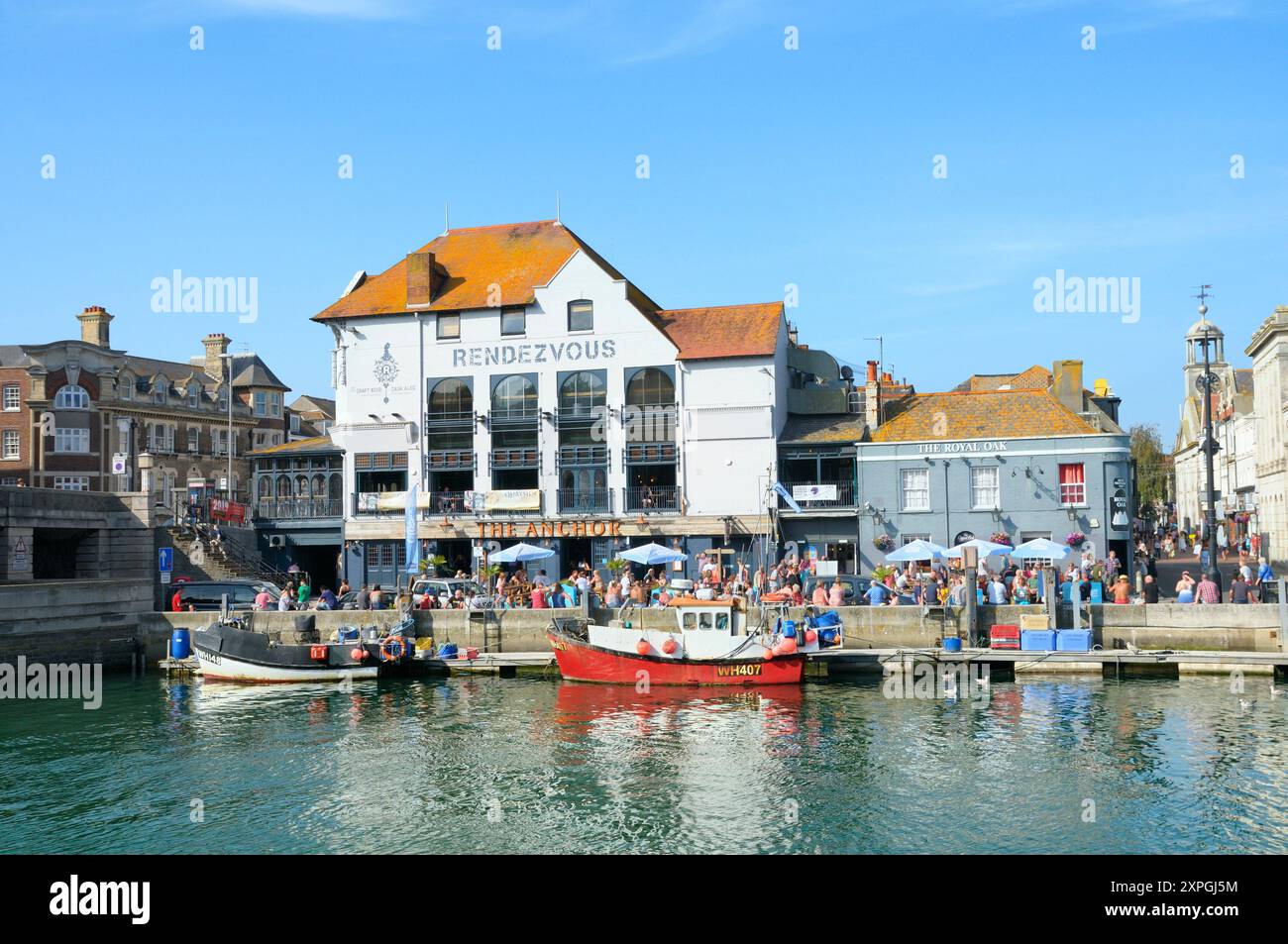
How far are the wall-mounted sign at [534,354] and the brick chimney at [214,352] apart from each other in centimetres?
3599

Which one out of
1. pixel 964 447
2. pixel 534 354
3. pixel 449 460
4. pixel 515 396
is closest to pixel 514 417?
pixel 515 396

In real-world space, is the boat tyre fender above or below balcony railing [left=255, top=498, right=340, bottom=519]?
below

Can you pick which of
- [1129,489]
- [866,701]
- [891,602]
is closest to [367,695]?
[866,701]

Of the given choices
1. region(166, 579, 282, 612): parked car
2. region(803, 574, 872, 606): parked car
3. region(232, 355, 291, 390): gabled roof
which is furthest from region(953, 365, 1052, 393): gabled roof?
region(232, 355, 291, 390): gabled roof

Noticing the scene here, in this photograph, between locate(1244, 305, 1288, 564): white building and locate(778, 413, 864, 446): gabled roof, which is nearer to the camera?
locate(778, 413, 864, 446): gabled roof

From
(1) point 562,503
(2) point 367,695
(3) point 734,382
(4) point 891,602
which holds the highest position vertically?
(3) point 734,382

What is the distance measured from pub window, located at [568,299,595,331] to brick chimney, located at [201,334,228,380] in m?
40.1

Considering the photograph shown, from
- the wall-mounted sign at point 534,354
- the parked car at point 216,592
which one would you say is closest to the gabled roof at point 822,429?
the wall-mounted sign at point 534,354

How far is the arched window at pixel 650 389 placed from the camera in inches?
1908

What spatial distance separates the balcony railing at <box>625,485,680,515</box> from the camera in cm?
4803

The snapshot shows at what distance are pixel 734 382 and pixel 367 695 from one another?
22758mm

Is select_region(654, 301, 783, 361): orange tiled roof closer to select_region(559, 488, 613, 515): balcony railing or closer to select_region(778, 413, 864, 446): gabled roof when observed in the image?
select_region(778, 413, 864, 446): gabled roof
